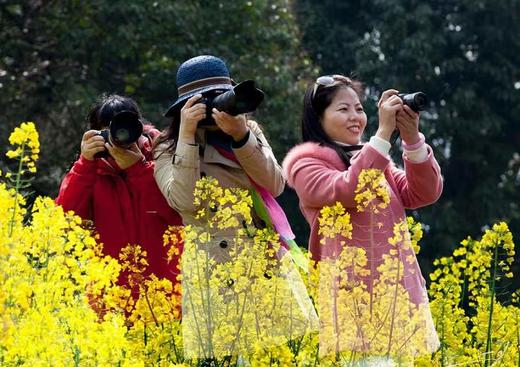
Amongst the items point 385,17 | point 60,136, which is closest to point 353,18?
point 385,17

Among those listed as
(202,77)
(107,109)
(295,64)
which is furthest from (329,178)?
(295,64)

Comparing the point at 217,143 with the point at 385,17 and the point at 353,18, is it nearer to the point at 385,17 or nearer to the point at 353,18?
the point at 385,17

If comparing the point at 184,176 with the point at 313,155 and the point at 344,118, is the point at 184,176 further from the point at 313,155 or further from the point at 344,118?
the point at 344,118

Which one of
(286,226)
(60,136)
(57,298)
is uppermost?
(60,136)

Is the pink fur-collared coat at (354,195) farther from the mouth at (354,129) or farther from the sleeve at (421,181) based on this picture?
the mouth at (354,129)

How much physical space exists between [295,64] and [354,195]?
43.4ft

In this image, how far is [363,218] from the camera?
4.49 m

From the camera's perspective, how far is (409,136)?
4492 millimetres

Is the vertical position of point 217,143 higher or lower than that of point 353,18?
lower

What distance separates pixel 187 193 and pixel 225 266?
49 centimetres

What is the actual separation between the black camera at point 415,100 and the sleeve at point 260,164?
→ 0.50 metres

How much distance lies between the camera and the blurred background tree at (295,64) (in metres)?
15.7

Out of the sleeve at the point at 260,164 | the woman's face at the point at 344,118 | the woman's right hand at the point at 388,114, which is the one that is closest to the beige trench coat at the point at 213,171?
the sleeve at the point at 260,164

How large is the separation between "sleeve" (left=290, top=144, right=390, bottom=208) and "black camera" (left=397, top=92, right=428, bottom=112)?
20cm
